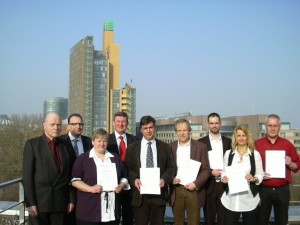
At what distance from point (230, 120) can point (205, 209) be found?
104216 millimetres

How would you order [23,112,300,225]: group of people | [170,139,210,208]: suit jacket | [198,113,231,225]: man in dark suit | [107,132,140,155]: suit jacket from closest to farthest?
[23,112,300,225]: group of people < [170,139,210,208]: suit jacket < [198,113,231,225]: man in dark suit < [107,132,140,155]: suit jacket

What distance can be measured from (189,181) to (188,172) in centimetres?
13

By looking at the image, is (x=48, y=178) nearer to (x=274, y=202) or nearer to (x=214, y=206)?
(x=214, y=206)

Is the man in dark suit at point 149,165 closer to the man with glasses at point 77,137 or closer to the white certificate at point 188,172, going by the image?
the white certificate at point 188,172

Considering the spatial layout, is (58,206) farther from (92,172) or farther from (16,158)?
(16,158)

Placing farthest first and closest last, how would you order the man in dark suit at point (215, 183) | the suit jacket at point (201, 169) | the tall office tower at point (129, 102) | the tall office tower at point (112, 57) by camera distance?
the tall office tower at point (112, 57) < the tall office tower at point (129, 102) < the man in dark suit at point (215, 183) < the suit jacket at point (201, 169)

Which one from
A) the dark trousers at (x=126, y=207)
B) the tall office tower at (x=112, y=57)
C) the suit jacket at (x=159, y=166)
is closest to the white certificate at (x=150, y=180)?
the suit jacket at (x=159, y=166)

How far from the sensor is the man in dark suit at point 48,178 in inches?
181

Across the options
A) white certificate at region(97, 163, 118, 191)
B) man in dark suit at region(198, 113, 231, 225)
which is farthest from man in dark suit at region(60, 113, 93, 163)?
man in dark suit at region(198, 113, 231, 225)

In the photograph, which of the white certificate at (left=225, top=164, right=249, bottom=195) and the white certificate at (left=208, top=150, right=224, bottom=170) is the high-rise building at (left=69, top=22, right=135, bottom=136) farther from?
the white certificate at (left=225, top=164, right=249, bottom=195)

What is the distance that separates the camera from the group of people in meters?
4.71

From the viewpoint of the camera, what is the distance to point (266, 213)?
536 cm

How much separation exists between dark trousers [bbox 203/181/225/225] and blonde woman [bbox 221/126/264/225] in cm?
46

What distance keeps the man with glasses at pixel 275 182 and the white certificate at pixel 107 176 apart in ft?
7.50
